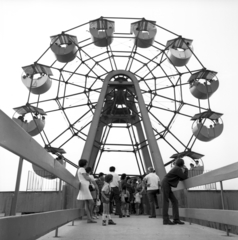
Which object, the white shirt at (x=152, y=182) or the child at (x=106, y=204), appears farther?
the white shirt at (x=152, y=182)

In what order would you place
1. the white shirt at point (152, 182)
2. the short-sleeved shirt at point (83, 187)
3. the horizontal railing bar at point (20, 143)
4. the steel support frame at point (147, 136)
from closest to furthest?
the horizontal railing bar at point (20, 143), the short-sleeved shirt at point (83, 187), the white shirt at point (152, 182), the steel support frame at point (147, 136)

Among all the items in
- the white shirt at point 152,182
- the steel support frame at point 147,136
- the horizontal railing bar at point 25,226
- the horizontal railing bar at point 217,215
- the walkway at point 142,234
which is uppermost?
the steel support frame at point 147,136

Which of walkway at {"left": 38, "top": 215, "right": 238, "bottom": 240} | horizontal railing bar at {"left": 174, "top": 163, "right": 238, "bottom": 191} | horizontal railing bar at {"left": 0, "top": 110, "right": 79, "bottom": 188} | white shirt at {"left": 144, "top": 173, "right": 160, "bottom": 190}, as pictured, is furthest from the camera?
white shirt at {"left": 144, "top": 173, "right": 160, "bottom": 190}

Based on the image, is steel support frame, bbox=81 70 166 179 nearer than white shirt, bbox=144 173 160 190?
No

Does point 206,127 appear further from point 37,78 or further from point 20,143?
point 20,143

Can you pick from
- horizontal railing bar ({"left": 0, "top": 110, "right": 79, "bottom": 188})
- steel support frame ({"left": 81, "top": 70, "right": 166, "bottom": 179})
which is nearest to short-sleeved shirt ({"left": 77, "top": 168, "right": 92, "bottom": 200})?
horizontal railing bar ({"left": 0, "top": 110, "right": 79, "bottom": 188})

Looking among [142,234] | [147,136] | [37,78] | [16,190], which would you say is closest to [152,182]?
[147,136]

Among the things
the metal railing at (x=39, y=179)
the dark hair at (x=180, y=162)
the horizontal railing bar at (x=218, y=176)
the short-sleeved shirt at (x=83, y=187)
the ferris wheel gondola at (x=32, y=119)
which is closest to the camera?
the metal railing at (x=39, y=179)

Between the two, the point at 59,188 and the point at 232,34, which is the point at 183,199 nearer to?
the point at 59,188

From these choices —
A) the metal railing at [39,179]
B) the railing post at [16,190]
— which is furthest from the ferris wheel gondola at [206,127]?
the railing post at [16,190]

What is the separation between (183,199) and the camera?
6785mm

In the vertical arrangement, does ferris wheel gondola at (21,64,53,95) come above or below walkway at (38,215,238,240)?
above

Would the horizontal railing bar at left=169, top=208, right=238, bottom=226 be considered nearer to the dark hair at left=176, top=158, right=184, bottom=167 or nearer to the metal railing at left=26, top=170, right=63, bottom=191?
the dark hair at left=176, top=158, right=184, bottom=167

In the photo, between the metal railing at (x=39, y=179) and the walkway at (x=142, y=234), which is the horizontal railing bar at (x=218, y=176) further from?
the metal railing at (x=39, y=179)
